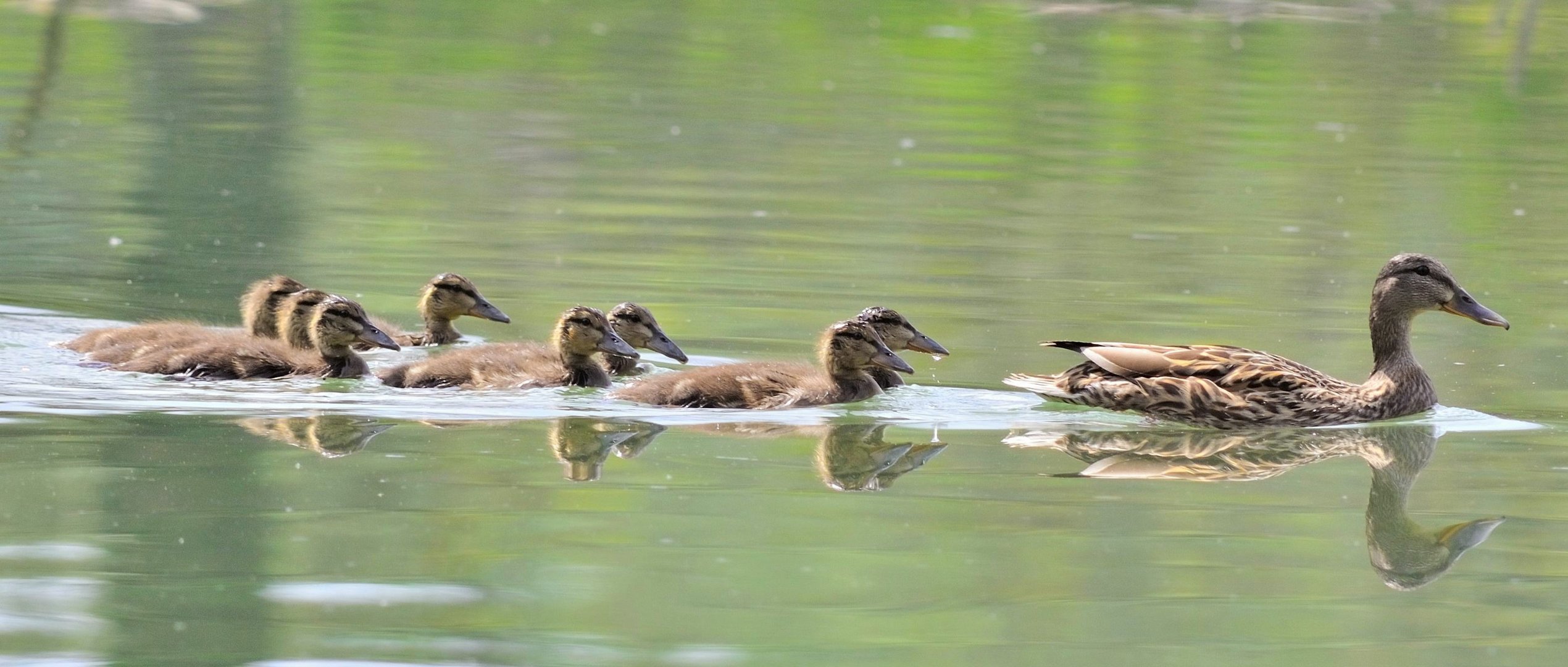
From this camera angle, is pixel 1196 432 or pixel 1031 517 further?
pixel 1196 432

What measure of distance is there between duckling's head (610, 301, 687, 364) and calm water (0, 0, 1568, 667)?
1.46 ft

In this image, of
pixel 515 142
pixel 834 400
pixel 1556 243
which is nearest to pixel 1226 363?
pixel 834 400

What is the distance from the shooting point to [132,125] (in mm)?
18016

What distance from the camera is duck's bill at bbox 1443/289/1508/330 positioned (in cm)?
888

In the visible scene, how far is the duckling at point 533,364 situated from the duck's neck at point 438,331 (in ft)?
3.44

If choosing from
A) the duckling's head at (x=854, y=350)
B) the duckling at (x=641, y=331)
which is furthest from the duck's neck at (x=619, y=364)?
the duckling's head at (x=854, y=350)

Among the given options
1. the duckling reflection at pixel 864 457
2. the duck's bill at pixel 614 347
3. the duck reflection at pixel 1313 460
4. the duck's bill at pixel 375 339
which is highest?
the duck's bill at pixel 375 339

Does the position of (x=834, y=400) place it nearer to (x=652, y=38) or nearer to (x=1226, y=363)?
(x=1226, y=363)

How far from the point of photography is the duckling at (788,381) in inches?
329

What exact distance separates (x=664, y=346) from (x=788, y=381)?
848 mm

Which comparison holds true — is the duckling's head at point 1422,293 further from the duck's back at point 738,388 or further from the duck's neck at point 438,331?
the duck's neck at point 438,331

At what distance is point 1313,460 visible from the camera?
780 centimetres

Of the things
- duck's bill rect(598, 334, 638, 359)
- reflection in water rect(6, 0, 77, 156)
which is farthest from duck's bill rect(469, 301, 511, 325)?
reflection in water rect(6, 0, 77, 156)

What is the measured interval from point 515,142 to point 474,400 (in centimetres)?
1000
